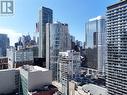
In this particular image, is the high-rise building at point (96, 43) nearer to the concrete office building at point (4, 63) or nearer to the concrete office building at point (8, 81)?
the concrete office building at point (4, 63)

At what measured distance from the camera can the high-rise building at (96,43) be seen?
201 ft

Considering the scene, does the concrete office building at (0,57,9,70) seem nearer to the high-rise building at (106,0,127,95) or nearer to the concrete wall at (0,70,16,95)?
the concrete wall at (0,70,16,95)

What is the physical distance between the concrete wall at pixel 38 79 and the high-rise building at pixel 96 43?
33.3m

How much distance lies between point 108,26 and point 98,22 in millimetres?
41368

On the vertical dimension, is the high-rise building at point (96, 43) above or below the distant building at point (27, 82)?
above

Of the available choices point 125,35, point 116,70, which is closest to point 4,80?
point 116,70

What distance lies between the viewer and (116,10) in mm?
30406

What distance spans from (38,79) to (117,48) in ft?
42.7

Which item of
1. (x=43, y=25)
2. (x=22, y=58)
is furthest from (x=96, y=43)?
(x=22, y=58)

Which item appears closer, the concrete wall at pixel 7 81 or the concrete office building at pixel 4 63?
the concrete wall at pixel 7 81

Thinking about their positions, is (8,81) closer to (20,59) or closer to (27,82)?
(27,82)

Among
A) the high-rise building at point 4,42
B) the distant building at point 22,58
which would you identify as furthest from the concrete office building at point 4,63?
the high-rise building at point 4,42

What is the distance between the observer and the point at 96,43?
69.4 metres

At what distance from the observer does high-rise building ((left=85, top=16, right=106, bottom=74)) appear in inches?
2415
